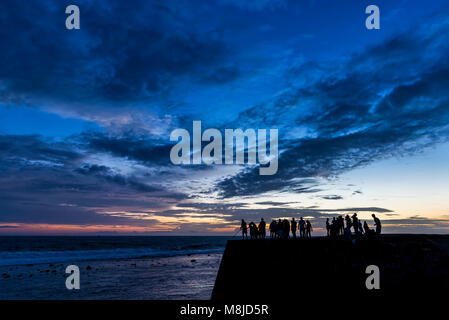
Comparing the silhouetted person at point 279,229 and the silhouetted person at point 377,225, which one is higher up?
the silhouetted person at point 377,225

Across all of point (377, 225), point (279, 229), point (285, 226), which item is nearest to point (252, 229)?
point (279, 229)

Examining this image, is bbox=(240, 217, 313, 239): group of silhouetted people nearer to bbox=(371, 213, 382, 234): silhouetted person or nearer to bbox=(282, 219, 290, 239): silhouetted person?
bbox=(282, 219, 290, 239): silhouetted person

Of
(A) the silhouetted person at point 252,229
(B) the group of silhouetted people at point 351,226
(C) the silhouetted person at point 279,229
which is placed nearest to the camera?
(B) the group of silhouetted people at point 351,226

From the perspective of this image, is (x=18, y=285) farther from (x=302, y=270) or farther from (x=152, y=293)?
(x=302, y=270)

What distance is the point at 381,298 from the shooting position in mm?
10914

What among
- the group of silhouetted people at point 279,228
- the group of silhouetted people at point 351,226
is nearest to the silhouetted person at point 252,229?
the group of silhouetted people at point 279,228

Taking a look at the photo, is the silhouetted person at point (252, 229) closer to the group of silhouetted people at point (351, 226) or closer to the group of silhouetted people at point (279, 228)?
the group of silhouetted people at point (279, 228)

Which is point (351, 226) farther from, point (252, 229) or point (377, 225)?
point (252, 229)

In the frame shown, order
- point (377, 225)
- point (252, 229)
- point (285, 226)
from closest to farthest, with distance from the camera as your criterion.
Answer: point (377, 225)
point (285, 226)
point (252, 229)

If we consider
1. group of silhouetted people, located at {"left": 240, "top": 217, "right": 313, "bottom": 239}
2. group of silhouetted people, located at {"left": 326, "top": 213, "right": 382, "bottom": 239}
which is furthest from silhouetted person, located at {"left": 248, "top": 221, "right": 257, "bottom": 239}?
group of silhouetted people, located at {"left": 326, "top": 213, "right": 382, "bottom": 239}

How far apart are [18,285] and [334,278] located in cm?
2165

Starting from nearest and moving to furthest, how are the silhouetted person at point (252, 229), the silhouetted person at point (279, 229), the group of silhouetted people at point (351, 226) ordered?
the group of silhouetted people at point (351, 226)
the silhouetted person at point (279, 229)
the silhouetted person at point (252, 229)

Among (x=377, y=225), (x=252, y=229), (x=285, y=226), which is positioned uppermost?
(x=377, y=225)
